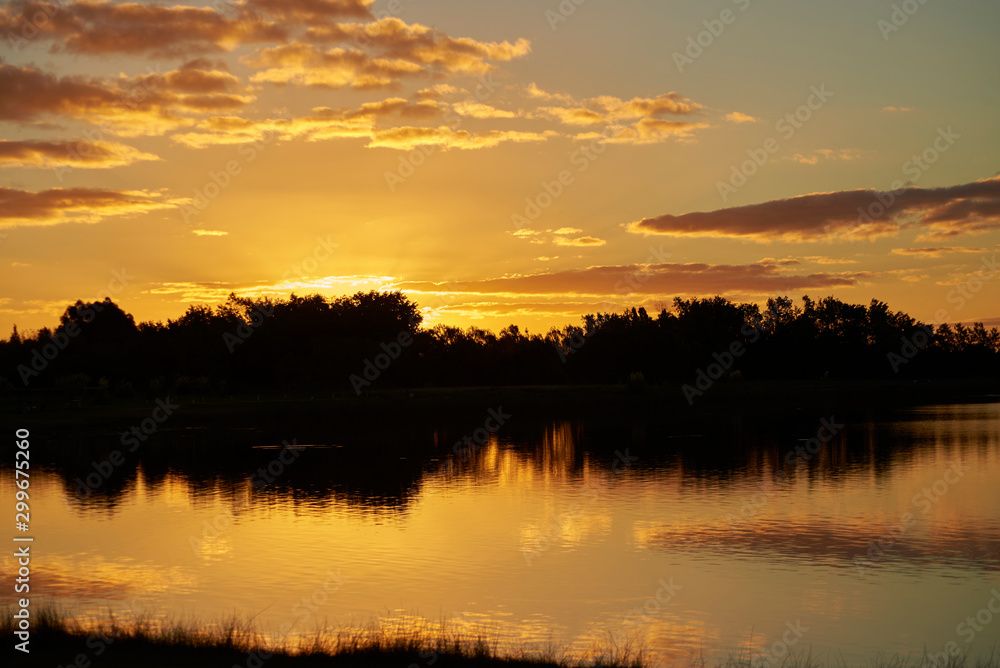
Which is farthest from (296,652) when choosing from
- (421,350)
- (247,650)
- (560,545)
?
(421,350)

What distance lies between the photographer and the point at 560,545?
30.9 meters

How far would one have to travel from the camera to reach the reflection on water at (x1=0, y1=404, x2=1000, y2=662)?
2191 cm

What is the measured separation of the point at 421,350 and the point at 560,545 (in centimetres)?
11676

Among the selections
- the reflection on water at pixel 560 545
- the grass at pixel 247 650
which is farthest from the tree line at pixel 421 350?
the grass at pixel 247 650

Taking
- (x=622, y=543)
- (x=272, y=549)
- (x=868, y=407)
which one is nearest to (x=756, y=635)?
(x=622, y=543)

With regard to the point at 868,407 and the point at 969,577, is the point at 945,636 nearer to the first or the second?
the point at 969,577

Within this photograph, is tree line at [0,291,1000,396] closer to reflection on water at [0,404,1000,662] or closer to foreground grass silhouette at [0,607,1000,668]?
reflection on water at [0,404,1000,662]

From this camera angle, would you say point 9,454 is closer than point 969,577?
No

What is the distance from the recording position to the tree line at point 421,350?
11881 centimetres

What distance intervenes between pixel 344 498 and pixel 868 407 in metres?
80.8

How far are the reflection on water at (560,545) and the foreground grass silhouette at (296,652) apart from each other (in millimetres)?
1032

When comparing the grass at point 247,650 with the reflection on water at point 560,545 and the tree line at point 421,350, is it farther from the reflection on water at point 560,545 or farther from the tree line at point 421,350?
the tree line at point 421,350

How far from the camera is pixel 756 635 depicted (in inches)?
812

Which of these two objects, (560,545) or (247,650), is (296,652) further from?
(560,545)
